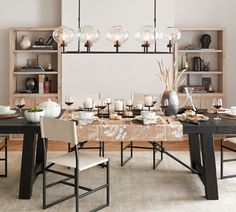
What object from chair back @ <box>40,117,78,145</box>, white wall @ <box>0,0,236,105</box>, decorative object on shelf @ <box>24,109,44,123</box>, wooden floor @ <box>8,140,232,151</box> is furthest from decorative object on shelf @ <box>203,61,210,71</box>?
chair back @ <box>40,117,78,145</box>

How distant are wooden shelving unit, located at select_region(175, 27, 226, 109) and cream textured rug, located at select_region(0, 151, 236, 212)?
178cm

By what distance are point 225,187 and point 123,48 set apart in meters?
3.08

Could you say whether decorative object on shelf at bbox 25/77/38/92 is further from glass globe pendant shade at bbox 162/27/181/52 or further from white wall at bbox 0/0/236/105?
glass globe pendant shade at bbox 162/27/181/52

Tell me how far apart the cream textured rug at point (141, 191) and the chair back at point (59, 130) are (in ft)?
2.11

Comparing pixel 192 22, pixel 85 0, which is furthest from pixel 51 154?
pixel 192 22

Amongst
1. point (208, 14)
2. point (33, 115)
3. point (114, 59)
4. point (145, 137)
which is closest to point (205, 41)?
point (208, 14)

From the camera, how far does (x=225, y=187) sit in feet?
14.2

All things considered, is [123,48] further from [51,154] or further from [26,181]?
[26,181]

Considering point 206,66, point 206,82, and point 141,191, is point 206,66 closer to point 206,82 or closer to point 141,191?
point 206,82

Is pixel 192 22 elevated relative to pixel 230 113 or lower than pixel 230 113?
elevated

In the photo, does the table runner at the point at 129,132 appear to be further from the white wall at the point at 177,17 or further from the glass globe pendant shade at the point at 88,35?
the white wall at the point at 177,17

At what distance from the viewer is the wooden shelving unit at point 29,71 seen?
6.64m

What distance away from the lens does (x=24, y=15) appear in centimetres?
687

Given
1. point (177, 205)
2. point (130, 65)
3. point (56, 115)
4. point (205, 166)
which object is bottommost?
point (177, 205)
